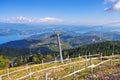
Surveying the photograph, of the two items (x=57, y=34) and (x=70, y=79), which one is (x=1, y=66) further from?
(x=70, y=79)

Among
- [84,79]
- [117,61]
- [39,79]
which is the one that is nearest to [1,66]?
[117,61]

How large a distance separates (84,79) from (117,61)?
2138 cm

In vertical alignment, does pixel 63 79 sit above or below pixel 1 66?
above

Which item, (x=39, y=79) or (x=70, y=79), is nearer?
(x=70, y=79)

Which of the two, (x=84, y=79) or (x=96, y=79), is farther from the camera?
(x=84, y=79)

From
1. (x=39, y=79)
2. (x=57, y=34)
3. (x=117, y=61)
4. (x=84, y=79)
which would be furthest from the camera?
(x=57, y=34)

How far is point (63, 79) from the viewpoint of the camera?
27.5m

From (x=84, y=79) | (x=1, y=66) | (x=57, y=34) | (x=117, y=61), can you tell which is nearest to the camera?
(x=84, y=79)

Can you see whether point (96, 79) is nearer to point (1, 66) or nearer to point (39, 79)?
point (39, 79)

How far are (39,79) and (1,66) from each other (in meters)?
70.5

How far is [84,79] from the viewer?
25.9 m

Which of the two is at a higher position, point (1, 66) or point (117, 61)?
point (117, 61)

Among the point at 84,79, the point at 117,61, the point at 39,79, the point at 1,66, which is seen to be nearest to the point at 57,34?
the point at 117,61

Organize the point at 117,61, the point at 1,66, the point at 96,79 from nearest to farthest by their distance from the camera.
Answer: the point at 96,79
the point at 117,61
the point at 1,66
